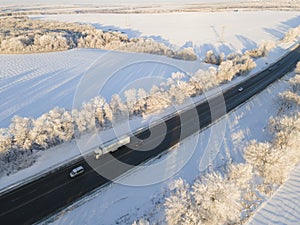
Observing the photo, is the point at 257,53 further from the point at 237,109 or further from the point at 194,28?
the point at 194,28

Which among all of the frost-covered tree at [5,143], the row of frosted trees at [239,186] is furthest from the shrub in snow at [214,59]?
the frost-covered tree at [5,143]

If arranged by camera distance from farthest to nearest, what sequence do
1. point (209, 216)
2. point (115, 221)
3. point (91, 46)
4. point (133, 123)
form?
point (91, 46), point (133, 123), point (115, 221), point (209, 216)

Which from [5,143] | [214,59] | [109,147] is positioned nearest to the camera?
[5,143]

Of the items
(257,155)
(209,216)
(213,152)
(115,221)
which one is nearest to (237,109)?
(213,152)

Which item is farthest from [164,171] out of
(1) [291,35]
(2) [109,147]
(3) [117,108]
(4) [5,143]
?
(1) [291,35]

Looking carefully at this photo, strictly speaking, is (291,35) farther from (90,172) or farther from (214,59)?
(90,172)

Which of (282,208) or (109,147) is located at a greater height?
(109,147)

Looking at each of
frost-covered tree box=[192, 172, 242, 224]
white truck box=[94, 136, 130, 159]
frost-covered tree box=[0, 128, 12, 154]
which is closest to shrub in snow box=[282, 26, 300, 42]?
white truck box=[94, 136, 130, 159]
